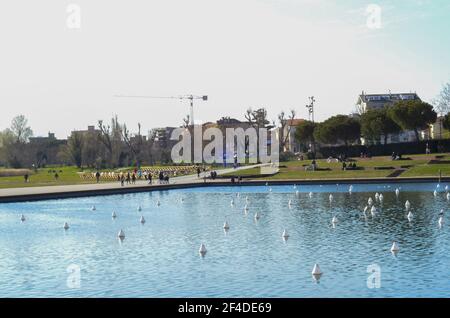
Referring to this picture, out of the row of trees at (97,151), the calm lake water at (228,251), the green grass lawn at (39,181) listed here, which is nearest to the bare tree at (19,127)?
the row of trees at (97,151)

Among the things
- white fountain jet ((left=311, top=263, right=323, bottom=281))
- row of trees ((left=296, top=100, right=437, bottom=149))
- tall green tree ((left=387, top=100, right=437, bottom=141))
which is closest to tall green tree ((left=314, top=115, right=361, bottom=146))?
row of trees ((left=296, top=100, right=437, bottom=149))

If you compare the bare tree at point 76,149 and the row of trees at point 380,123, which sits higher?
the row of trees at point 380,123

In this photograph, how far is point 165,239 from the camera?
102ft

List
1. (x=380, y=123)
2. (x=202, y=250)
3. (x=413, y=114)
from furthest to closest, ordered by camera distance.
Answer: (x=380, y=123), (x=413, y=114), (x=202, y=250)

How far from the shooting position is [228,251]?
27062 mm

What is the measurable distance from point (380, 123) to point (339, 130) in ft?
23.0

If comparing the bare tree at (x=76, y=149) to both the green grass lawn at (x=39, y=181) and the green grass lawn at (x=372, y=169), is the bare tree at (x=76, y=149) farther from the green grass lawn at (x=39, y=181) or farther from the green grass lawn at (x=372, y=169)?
the green grass lawn at (x=372, y=169)

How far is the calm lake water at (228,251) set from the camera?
68.1 feet

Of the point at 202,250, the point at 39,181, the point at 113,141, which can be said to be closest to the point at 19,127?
the point at 113,141

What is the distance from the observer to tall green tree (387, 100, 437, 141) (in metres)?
97.5

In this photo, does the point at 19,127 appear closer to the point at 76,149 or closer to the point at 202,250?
the point at 76,149

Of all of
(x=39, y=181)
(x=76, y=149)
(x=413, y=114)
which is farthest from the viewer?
(x=76, y=149)

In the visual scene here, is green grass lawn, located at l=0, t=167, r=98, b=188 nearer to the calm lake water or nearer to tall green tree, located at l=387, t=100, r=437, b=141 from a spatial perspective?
the calm lake water
